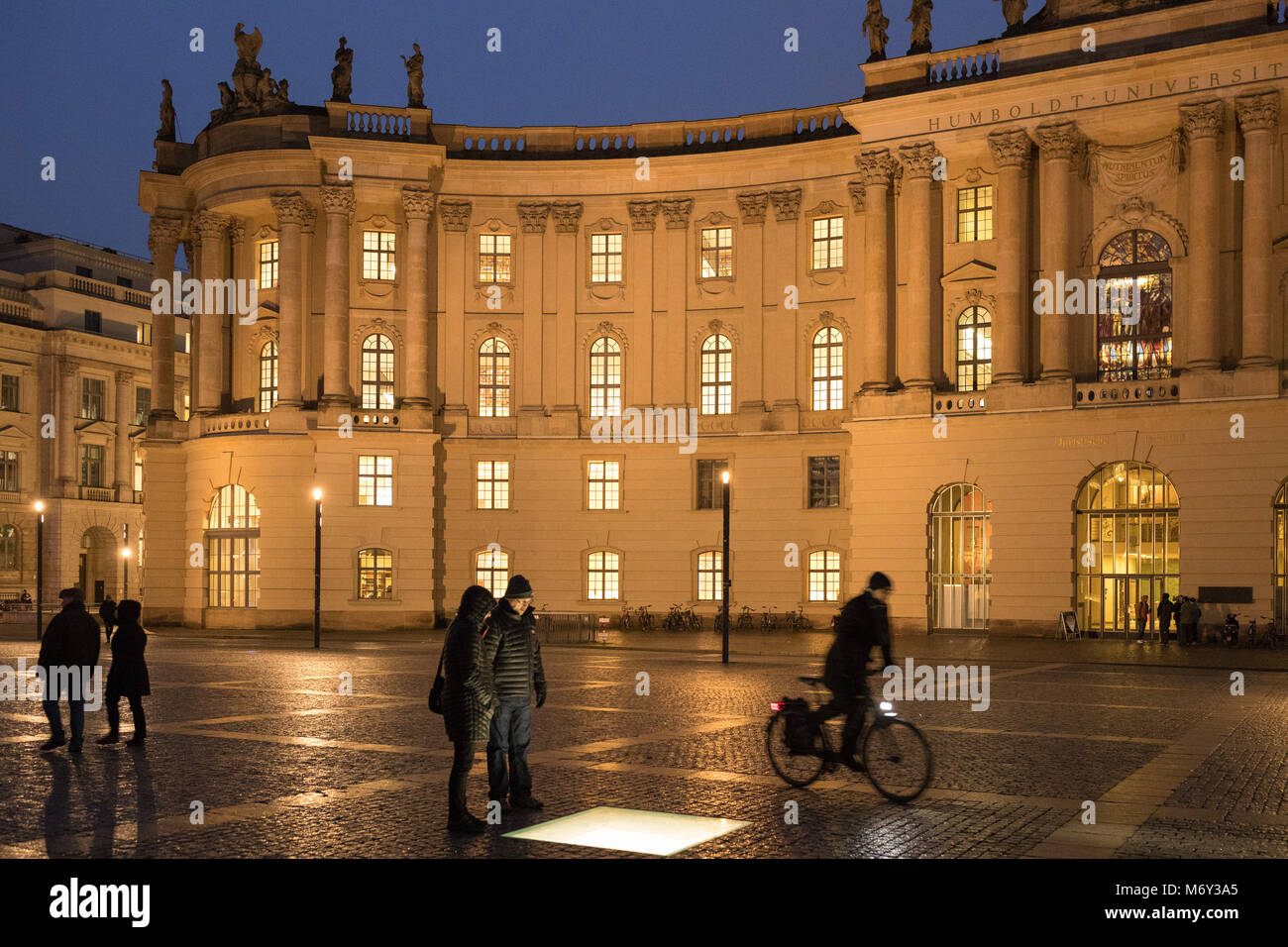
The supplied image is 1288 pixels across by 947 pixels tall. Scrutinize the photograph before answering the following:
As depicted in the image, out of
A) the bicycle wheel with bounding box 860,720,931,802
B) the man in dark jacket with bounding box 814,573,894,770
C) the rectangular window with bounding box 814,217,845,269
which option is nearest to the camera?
the bicycle wheel with bounding box 860,720,931,802

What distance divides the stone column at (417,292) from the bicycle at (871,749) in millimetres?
38976

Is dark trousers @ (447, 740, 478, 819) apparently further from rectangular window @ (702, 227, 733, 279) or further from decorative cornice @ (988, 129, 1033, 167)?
rectangular window @ (702, 227, 733, 279)

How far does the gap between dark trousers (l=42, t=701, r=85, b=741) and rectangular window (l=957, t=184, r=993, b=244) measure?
37.5 metres

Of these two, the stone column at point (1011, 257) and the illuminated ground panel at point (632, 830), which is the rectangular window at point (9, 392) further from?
the illuminated ground panel at point (632, 830)

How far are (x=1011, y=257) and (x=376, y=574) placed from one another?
2592 cm

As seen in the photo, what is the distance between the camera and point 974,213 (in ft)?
157

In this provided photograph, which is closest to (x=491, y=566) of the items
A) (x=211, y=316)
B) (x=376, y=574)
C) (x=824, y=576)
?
(x=376, y=574)

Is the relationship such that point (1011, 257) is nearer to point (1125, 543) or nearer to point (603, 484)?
point (1125, 543)

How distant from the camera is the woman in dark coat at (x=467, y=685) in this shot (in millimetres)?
12000

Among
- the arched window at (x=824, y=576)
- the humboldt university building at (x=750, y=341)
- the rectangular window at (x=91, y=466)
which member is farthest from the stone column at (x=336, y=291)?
the rectangular window at (x=91, y=466)

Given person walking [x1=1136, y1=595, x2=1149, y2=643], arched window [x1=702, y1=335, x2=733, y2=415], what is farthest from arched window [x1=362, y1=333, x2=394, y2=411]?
person walking [x1=1136, y1=595, x2=1149, y2=643]

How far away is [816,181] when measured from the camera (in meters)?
51.3

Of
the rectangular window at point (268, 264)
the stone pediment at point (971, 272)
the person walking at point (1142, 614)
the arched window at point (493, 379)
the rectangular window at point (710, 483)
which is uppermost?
the rectangular window at point (268, 264)

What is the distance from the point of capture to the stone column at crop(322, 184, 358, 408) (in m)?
51.3
